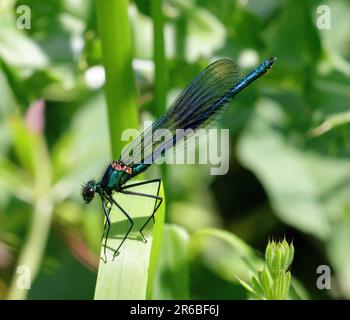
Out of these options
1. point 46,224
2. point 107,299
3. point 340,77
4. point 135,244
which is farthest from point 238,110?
point 107,299

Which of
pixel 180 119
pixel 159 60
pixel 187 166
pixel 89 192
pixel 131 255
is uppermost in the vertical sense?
pixel 187 166

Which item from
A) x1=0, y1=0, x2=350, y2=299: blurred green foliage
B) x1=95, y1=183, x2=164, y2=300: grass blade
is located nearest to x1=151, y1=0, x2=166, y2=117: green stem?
x1=0, y1=0, x2=350, y2=299: blurred green foliage

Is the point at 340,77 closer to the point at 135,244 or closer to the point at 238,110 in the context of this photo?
the point at 238,110

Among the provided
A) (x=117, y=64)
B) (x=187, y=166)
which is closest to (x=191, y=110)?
(x=117, y=64)

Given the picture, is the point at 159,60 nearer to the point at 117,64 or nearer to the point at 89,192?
the point at 117,64

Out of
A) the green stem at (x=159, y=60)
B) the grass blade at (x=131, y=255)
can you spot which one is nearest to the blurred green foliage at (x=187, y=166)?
the green stem at (x=159, y=60)
